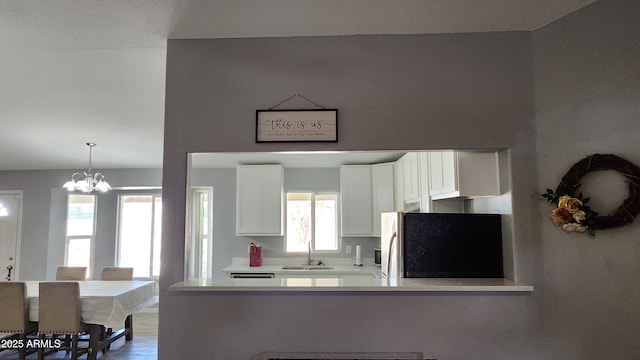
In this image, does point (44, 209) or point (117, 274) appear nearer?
point (117, 274)

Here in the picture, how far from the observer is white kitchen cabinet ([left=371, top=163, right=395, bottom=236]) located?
4.60 metres

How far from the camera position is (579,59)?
6.59 ft

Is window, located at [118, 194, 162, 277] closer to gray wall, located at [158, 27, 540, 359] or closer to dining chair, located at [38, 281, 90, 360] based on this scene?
dining chair, located at [38, 281, 90, 360]

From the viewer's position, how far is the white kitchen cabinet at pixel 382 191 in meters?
4.60

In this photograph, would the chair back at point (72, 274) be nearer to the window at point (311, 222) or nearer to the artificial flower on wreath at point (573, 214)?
the window at point (311, 222)

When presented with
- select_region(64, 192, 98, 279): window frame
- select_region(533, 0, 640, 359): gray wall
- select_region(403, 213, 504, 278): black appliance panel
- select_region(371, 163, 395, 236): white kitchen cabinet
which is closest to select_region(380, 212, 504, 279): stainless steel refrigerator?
select_region(403, 213, 504, 278): black appliance panel

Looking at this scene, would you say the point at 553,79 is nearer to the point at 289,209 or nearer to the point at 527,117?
the point at 527,117

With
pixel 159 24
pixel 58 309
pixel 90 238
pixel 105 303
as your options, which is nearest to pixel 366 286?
pixel 159 24

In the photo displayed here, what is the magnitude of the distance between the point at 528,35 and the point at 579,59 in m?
0.30

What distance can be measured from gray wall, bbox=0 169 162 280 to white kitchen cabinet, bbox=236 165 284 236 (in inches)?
64.6

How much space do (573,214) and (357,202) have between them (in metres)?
2.95

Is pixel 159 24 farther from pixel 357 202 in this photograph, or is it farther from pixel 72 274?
pixel 72 274

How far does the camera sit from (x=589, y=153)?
1.96 metres

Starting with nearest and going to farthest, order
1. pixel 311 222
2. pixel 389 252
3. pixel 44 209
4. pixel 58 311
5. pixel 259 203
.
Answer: pixel 389 252 < pixel 58 311 < pixel 259 203 < pixel 311 222 < pixel 44 209
